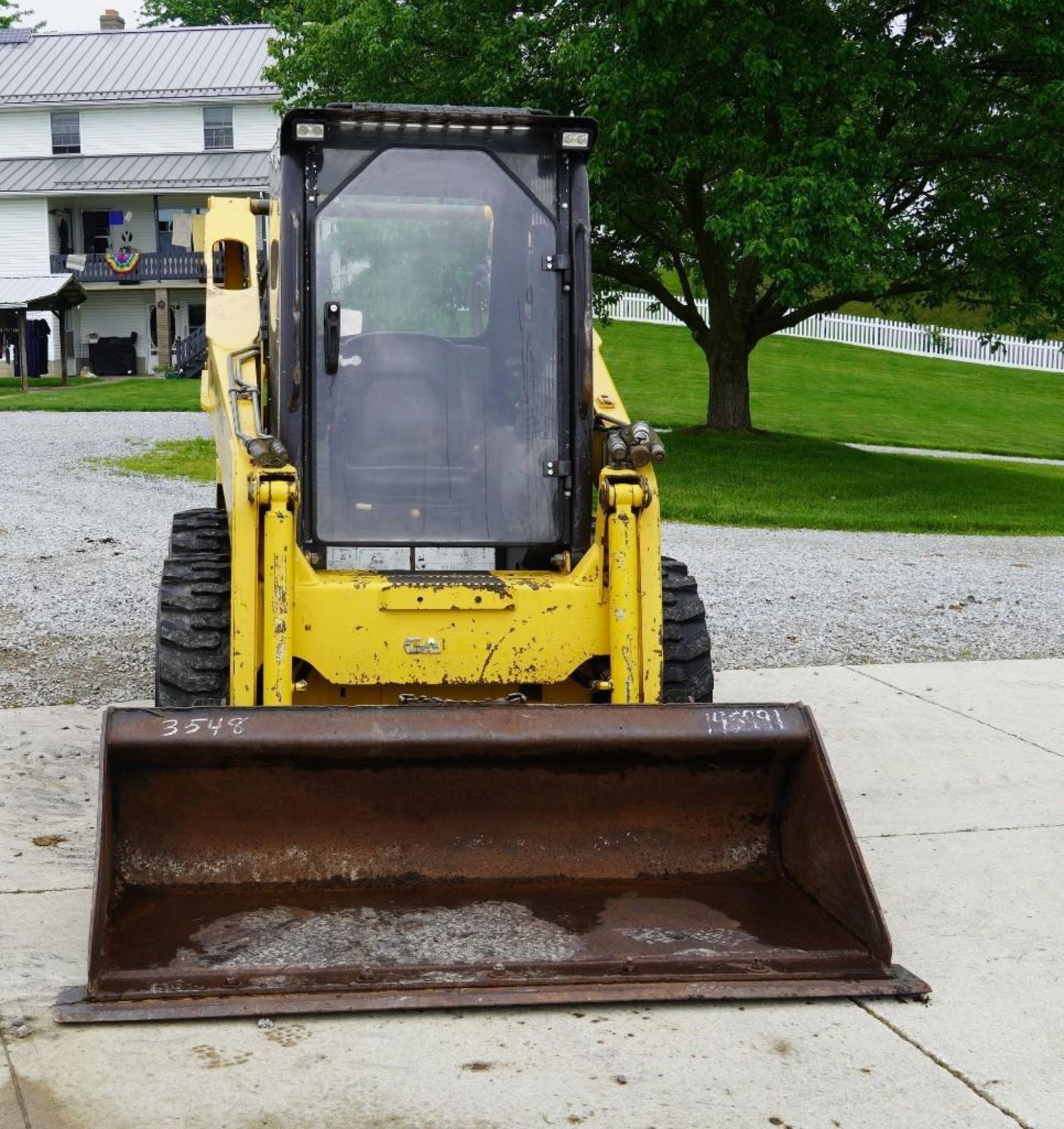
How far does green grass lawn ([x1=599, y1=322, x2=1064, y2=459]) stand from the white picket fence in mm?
544

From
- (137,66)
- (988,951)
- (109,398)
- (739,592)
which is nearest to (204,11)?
(137,66)

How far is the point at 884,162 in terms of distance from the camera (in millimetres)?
18172

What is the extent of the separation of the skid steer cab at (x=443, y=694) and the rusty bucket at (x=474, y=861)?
0.01 meters

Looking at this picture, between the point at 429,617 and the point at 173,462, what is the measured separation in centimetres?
1522

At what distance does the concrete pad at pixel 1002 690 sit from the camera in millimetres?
7930

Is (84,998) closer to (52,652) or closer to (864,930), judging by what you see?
(864,930)

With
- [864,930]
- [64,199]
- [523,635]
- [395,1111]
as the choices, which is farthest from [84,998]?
[64,199]

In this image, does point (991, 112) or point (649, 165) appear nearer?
point (649, 165)

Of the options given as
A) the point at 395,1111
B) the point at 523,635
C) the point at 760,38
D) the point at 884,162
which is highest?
the point at 760,38

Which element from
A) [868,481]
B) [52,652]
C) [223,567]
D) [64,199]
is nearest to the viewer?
[223,567]

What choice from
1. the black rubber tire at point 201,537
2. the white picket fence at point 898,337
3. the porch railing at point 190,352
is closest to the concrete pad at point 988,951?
the black rubber tire at point 201,537

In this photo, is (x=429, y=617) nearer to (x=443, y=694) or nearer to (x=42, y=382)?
(x=443, y=694)

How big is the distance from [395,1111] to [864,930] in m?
1.56

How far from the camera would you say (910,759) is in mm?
7254
